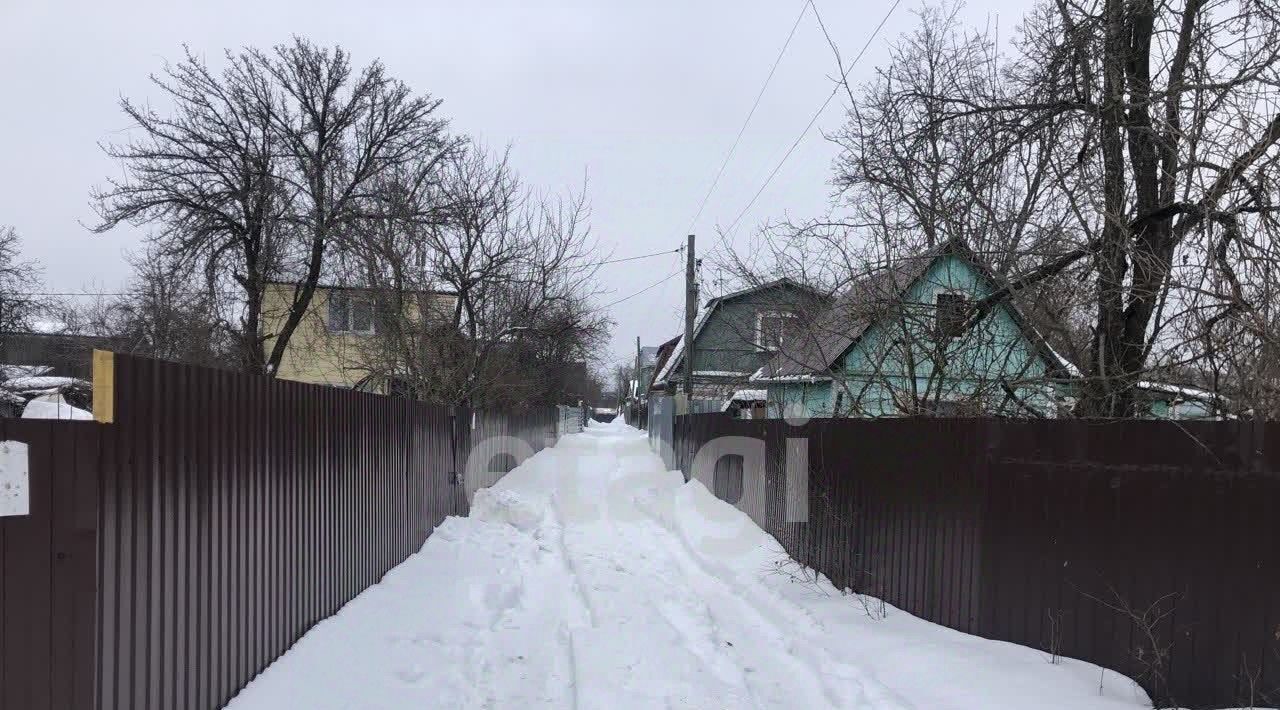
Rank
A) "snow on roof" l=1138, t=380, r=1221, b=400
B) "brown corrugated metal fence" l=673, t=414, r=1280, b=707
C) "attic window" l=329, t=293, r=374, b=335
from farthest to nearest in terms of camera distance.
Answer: "attic window" l=329, t=293, r=374, b=335
"snow on roof" l=1138, t=380, r=1221, b=400
"brown corrugated metal fence" l=673, t=414, r=1280, b=707

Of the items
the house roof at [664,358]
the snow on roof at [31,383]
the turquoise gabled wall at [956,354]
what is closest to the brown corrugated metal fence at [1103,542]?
the turquoise gabled wall at [956,354]

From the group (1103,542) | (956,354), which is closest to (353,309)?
(956,354)

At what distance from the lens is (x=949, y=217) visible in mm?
8219

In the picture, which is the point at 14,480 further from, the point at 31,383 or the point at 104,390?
the point at 31,383

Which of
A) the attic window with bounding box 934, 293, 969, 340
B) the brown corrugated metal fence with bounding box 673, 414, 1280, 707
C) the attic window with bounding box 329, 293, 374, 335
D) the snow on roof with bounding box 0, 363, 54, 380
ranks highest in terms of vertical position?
the attic window with bounding box 329, 293, 374, 335

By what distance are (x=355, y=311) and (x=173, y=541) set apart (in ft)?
50.1

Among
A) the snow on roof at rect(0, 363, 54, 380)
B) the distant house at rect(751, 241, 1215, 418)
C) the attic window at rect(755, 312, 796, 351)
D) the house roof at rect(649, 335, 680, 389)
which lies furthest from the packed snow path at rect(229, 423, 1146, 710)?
the house roof at rect(649, 335, 680, 389)

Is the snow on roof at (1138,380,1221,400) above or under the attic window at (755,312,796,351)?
under

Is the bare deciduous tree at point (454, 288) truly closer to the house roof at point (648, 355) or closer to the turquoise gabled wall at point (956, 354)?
the turquoise gabled wall at point (956, 354)

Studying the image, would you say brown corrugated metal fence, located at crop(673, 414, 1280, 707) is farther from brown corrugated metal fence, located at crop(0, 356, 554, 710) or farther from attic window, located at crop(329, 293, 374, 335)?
attic window, located at crop(329, 293, 374, 335)

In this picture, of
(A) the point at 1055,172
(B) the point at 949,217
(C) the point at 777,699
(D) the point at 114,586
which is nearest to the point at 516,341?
(B) the point at 949,217

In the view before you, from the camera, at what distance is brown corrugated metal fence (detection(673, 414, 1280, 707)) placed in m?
4.02

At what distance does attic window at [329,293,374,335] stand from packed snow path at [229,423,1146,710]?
27.2 feet

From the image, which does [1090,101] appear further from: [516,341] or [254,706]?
[516,341]
